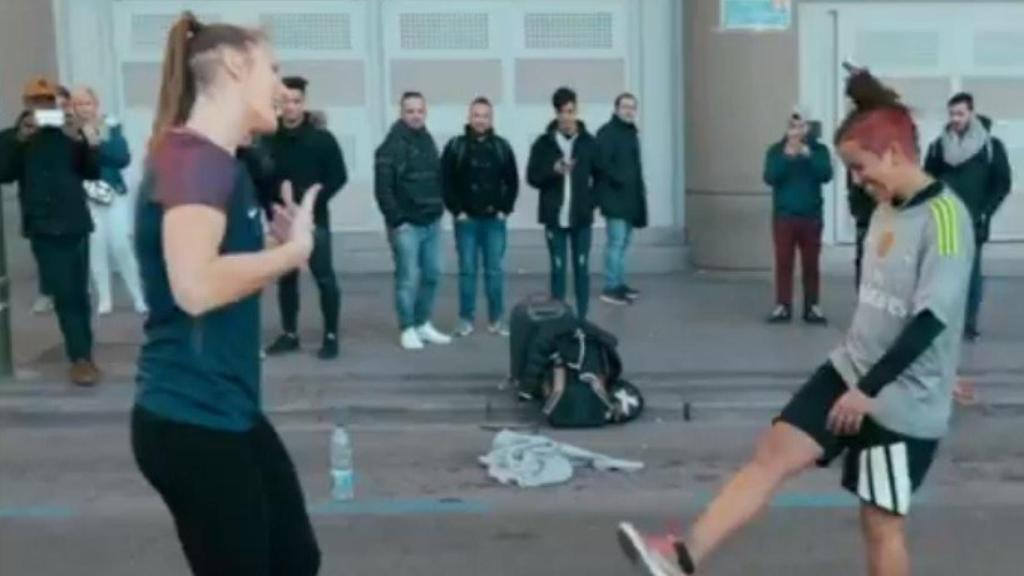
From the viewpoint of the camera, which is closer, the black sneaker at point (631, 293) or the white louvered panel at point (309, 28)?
the black sneaker at point (631, 293)

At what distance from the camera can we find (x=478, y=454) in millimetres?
8664

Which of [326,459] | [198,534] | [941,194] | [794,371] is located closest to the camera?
[198,534]

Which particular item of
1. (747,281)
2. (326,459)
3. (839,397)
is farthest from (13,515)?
(747,281)

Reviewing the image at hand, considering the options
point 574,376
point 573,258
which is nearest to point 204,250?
point 574,376

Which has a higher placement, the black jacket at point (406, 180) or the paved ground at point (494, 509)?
the black jacket at point (406, 180)

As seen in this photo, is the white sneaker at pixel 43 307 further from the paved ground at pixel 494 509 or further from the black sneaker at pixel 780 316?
the black sneaker at pixel 780 316

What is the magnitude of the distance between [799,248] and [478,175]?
8.29 feet

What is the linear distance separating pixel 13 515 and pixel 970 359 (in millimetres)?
6217

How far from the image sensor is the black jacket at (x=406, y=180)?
11.1 meters

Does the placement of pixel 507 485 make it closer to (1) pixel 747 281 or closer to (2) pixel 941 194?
(2) pixel 941 194

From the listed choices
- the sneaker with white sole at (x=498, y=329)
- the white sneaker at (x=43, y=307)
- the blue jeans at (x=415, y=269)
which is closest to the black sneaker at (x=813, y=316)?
the sneaker with white sole at (x=498, y=329)

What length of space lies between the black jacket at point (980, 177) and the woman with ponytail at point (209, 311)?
823 cm

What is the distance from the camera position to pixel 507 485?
25.9ft

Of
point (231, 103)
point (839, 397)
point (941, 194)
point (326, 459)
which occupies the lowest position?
point (326, 459)
